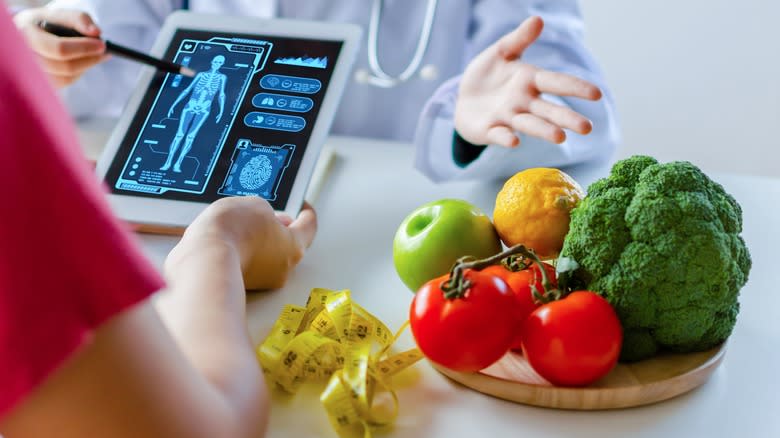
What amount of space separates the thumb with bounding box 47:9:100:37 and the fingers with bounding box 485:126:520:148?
0.57 metres

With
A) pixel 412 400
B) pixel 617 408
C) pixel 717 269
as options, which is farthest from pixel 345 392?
pixel 717 269

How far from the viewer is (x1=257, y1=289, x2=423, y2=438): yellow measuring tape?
68cm

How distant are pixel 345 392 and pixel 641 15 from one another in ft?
6.19

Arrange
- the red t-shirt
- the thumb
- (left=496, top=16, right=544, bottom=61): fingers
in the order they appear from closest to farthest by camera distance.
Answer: the red t-shirt
(left=496, top=16, right=544, bottom=61): fingers
the thumb

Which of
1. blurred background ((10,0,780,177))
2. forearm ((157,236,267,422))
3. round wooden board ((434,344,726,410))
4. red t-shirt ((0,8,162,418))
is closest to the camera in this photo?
red t-shirt ((0,8,162,418))

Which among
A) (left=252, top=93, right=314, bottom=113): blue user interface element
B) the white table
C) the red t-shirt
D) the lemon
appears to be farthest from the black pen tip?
the red t-shirt

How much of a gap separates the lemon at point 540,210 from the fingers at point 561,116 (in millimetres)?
134

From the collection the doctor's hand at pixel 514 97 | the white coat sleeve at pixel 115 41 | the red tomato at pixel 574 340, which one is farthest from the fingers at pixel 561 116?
the white coat sleeve at pixel 115 41

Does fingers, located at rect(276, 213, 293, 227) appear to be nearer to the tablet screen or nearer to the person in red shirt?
the tablet screen

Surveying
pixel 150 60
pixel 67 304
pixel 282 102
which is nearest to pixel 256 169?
pixel 282 102

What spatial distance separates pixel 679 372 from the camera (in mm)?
726

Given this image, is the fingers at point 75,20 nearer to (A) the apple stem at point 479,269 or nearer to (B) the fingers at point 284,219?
(B) the fingers at point 284,219

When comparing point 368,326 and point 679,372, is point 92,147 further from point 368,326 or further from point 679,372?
point 679,372

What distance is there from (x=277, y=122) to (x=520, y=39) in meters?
0.34
